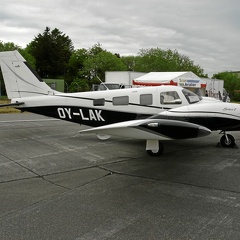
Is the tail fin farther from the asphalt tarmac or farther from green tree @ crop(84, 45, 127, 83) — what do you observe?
green tree @ crop(84, 45, 127, 83)

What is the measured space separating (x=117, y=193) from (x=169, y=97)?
482cm

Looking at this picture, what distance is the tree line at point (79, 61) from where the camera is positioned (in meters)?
55.9

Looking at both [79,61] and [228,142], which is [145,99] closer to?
[228,142]

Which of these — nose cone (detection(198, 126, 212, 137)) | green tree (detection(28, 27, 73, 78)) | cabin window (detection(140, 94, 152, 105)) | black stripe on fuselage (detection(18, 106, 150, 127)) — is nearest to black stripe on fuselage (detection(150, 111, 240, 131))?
nose cone (detection(198, 126, 212, 137))

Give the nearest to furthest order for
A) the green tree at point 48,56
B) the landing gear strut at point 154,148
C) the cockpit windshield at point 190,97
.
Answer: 1. the landing gear strut at point 154,148
2. the cockpit windshield at point 190,97
3. the green tree at point 48,56

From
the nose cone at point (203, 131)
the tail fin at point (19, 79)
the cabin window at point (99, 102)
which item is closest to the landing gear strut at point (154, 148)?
the nose cone at point (203, 131)

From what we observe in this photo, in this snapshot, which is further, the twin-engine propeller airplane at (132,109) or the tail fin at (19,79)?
the tail fin at (19,79)

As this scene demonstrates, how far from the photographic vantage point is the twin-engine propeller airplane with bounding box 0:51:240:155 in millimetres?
6406

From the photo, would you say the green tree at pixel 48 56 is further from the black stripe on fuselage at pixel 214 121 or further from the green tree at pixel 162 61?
the black stripe on fuselage at pixel 214 121

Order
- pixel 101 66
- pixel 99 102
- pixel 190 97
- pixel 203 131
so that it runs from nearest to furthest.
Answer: pixel 203 131 → pixel 190 97 → pixel 99 102 → pixel 101 66

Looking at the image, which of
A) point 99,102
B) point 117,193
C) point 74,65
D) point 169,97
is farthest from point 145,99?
point 74,65

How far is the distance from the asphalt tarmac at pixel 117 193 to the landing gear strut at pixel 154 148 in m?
0.18

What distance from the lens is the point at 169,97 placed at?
29.9 ft

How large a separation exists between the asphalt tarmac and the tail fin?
2.53 m
